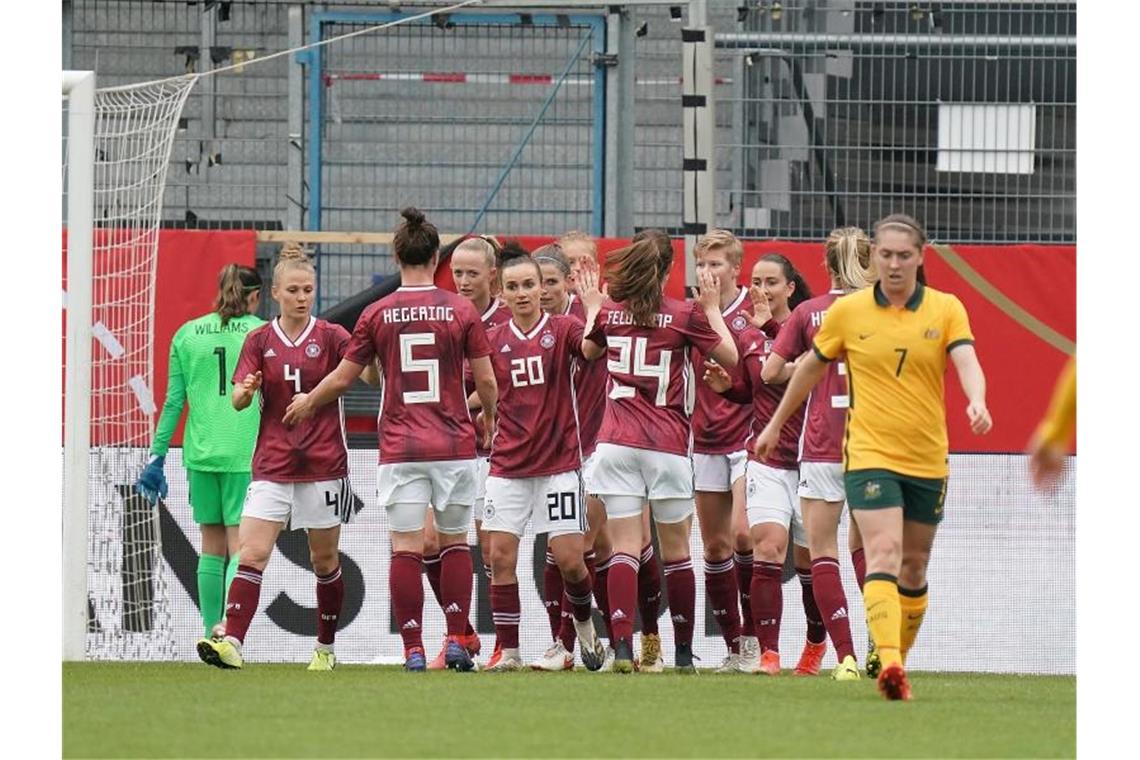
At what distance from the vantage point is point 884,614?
26.3 ft

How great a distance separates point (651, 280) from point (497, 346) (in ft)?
2.93

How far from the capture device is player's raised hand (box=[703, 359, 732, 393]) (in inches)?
386

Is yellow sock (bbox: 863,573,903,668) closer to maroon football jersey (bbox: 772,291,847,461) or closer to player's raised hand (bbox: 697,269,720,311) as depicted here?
maroon football jersey (bbox: 772,291,847,461)

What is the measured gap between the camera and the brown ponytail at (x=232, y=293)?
11023 mm

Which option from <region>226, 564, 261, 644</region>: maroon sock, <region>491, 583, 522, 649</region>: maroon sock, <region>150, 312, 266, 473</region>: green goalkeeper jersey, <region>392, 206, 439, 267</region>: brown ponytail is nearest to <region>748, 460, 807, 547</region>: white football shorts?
<region>491, 583, 522, 649</region>: maroon sock

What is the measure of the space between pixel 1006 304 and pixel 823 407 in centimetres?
347

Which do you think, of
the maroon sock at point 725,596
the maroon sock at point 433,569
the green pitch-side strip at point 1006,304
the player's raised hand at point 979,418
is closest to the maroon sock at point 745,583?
the maroon sock at point 725,596

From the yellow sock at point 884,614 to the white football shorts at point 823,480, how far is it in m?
1.69

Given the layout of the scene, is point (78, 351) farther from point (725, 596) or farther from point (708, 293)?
point (725, 596)

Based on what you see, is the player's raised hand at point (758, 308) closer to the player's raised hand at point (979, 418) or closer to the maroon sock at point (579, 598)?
the maroon sock at point (579, 598)

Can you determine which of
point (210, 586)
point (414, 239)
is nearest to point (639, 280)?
point (414, 239)

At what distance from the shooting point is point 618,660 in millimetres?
9922
